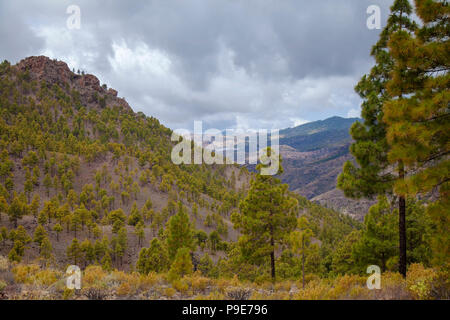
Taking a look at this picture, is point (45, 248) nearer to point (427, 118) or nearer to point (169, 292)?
point (169, 292)

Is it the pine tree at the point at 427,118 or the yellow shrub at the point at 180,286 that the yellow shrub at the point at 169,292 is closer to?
the yellow shrub at the point at 180,286

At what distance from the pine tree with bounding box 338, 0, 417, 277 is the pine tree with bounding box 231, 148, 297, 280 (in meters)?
5.60

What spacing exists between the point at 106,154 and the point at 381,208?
421ft

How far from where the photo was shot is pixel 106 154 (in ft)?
403

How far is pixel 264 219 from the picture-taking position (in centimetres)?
1492

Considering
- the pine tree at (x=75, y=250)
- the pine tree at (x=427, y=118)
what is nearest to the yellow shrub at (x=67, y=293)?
the pine tree at (x=427, y=118)

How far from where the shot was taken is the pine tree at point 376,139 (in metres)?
9.07

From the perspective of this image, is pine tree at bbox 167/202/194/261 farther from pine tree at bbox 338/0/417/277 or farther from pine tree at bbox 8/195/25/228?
pine tree at bbox 8/195/25/228

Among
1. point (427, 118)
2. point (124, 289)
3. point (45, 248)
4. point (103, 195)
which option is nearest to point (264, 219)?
point (124, 289)

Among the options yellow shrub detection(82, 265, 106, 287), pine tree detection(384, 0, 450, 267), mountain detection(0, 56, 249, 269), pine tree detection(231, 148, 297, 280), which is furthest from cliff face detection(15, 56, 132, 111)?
pine tree detection(384, 0, 450, 267)

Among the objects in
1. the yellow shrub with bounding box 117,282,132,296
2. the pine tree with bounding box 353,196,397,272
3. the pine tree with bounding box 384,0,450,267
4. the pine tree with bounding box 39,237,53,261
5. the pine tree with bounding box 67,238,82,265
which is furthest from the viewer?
the pine tree with bounding box 39,237,53,261

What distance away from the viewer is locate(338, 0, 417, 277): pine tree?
9070 millimetres

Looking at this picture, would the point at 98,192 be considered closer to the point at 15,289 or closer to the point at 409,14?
the point at 15,289
